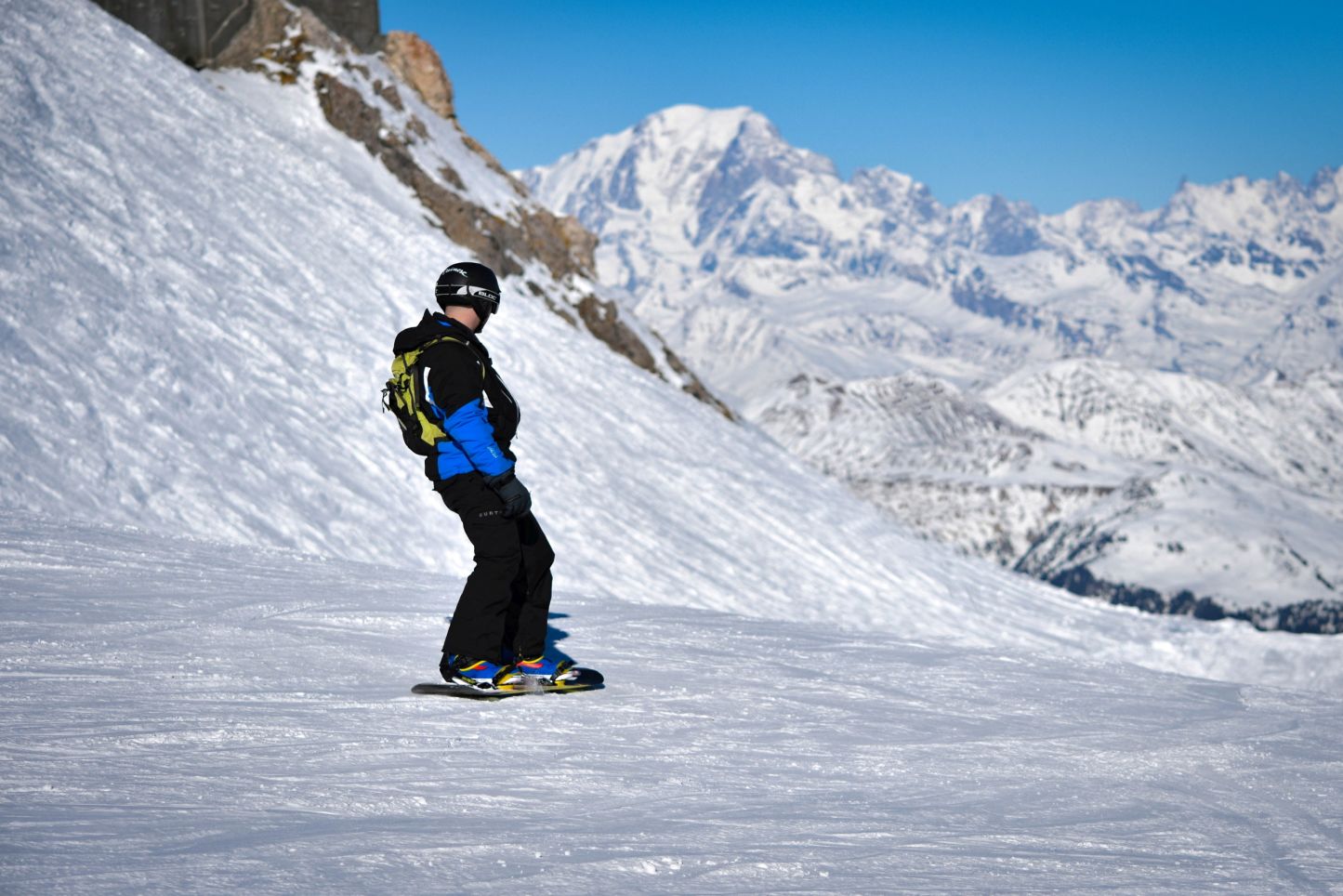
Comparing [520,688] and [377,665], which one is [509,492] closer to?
[520,688]

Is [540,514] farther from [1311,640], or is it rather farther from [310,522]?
[1311,640]

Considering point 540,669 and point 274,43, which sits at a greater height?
point 274,43

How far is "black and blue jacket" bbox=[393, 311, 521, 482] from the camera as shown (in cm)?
732

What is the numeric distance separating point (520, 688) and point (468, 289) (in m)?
2.55

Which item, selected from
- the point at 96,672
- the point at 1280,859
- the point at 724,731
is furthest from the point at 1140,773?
the point at 96,672

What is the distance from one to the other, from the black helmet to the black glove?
97cm

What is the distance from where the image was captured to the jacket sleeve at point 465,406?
7.31 m

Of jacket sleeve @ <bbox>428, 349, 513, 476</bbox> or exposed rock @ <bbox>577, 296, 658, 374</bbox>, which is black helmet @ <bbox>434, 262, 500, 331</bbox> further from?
Answer: exposed rock @ <bbox>577, 296, 658, 374</bbox>

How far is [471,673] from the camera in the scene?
7625 mm

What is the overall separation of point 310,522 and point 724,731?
10.9m

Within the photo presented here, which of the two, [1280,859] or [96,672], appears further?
[96,672]

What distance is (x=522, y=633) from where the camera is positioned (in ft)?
26.3

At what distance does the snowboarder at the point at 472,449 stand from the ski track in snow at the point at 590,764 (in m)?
0.42

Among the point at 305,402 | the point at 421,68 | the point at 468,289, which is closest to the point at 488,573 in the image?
the point at 468,289
